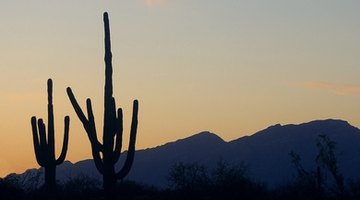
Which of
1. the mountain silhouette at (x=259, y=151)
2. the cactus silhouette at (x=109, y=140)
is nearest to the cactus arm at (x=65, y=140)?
the cactus silhouette at (x=109, y=140)

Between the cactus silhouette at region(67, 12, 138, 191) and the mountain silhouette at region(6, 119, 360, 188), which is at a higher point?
the mountain silhouette at region(6, 119, 360, 188)

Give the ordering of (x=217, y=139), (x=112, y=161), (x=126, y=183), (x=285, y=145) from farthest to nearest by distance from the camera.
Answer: (x=217, y=139) < (x=285, y=145) < (x=126, y=183) < (x=112, y=161)

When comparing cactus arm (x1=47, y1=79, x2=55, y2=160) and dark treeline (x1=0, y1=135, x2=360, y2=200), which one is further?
cactus arm (x1=47, y1=79, x2=55, y2=160)

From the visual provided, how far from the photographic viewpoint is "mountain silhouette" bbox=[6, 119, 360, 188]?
142875 mm

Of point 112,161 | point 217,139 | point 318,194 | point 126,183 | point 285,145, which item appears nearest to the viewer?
point 112,161

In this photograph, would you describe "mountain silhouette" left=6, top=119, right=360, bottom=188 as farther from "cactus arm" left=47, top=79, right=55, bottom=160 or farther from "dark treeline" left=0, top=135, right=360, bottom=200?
"cactus arm" left=47, top=79, right=55, bottom=160

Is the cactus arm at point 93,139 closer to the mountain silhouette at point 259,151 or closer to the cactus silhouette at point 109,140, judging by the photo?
the cactus silhouette at point 109,140

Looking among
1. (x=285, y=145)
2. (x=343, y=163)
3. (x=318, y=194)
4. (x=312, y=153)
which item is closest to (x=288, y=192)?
(x=318, y=194)

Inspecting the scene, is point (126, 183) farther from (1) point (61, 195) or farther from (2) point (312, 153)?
(2) point (312, 153)

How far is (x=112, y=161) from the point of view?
31078mm

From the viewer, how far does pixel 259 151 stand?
6127 inches

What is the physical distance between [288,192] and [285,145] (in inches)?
4727

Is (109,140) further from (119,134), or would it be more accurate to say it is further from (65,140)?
(65,140)

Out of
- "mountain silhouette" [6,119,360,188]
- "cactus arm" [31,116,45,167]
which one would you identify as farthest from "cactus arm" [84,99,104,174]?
"mountain silhouette" [6,119,360,188]
